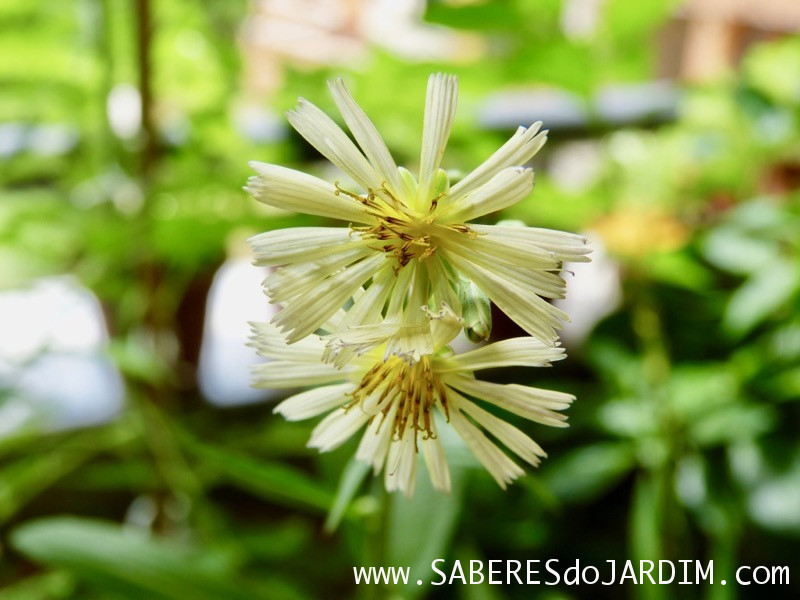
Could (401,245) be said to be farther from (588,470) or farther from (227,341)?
(227,341)

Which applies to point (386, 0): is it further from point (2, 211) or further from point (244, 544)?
point (244, 544)

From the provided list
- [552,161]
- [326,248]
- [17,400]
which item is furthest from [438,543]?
[552,161]

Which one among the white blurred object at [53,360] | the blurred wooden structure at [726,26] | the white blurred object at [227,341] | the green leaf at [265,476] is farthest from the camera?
the blurred wooden structure at [726,26]

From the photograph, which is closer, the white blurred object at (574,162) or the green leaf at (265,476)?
the green leaf at (265,476)

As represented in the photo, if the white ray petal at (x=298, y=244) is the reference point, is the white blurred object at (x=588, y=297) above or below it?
below

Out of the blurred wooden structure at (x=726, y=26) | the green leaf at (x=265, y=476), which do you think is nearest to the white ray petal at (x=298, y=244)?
the green leaf at (x=265, y=476)

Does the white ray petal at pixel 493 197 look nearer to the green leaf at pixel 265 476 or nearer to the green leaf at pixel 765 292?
the green leaf at pixel 265 476

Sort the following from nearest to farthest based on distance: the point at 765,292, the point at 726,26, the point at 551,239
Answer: the point at 551,239 < the point at 765,292 < the point at 726,26

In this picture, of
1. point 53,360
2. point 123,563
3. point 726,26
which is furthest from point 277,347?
point 726,26
